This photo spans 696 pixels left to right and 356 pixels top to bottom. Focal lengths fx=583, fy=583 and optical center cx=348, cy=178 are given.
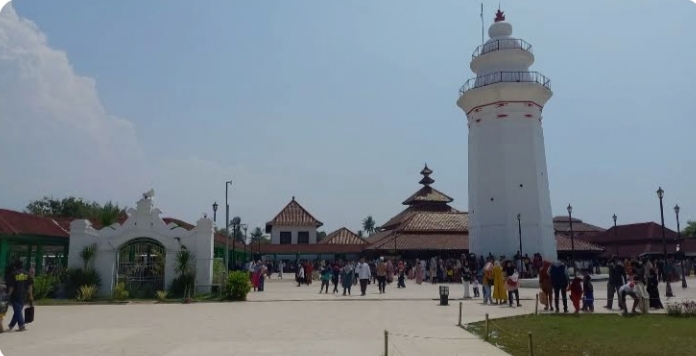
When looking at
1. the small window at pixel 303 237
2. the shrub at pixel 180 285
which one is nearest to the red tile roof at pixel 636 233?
the small window at pixel 303 237

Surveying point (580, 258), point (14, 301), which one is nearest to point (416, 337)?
point (14, 301)

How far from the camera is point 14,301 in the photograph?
12633mm

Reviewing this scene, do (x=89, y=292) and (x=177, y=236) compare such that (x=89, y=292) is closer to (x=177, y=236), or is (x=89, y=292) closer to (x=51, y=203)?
(x=177, y=236)

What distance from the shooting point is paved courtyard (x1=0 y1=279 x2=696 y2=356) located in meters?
10.1

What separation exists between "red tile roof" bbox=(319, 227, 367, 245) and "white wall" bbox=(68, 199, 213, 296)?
2851cm

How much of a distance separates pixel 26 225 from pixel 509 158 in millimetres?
27141

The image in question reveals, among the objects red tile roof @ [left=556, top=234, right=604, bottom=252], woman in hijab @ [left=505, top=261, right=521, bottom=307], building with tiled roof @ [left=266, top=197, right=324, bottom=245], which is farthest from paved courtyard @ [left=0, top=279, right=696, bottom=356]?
building with tiled roof @ [left=266, top=197, right=324, bottom=245]

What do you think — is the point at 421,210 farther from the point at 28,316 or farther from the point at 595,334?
the point at 28,316

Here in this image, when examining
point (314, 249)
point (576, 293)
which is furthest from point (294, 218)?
point (576, 293)

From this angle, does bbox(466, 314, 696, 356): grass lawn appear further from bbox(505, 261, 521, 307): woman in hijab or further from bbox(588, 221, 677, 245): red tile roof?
bbox(588, 221, 677, 245): red tile roof

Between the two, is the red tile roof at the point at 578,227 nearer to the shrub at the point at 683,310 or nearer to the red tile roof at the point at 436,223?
the red tile roof at the point at 436,223

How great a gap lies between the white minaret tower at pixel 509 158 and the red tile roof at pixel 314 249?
1331 centimetres

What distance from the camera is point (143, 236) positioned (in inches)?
901

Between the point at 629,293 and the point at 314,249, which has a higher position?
the point at 314,249
